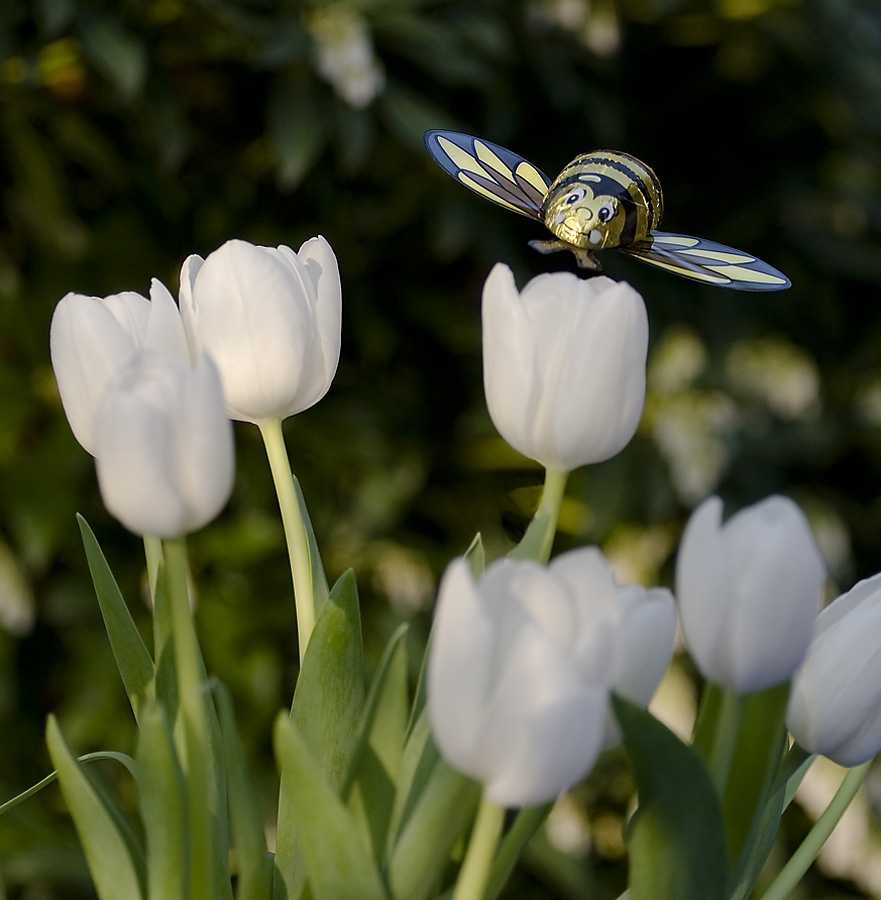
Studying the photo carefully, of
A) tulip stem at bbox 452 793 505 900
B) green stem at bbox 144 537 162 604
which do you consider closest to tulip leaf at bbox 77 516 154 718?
green stem at bbox 144 537 162 604

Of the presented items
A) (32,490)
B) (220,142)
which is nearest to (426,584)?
(32,490)

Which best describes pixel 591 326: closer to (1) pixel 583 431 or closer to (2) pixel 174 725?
(1) pixel 583 431

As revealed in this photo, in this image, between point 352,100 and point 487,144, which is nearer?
point 487,144

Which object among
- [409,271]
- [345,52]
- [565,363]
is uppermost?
[565,363]

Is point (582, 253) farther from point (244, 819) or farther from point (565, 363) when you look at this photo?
point (244, 819)

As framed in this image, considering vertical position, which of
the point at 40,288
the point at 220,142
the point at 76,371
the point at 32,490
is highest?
the point at 76,371

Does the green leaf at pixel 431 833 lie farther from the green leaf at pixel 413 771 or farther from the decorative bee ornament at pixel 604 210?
the decorative bee ornament at pixel 604 210

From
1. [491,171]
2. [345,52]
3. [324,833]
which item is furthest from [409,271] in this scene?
[324,833]
